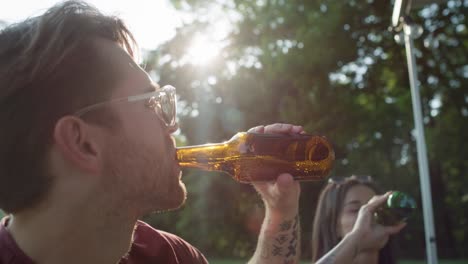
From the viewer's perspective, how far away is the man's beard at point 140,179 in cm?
164

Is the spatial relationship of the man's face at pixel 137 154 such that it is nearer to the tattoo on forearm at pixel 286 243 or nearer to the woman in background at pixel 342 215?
the tattoo on forearm at pixel 286 243

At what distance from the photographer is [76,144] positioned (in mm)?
1606

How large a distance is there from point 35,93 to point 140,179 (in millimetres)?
417

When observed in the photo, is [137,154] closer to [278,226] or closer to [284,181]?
[284,181]

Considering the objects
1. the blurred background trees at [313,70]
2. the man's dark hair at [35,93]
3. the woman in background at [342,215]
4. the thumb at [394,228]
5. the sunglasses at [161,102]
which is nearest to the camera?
the man's dark hair at [35,93]

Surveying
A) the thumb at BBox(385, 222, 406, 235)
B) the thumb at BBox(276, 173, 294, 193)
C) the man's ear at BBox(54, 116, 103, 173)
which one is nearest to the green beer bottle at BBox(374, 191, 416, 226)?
the thumb at BBox(385, 222, 406, 235)

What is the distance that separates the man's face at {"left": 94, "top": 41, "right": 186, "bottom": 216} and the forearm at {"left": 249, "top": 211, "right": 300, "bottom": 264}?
477 millimetres

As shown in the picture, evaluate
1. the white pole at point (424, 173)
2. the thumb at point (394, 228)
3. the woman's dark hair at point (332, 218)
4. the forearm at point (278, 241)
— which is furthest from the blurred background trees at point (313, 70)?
the forearm at point (278, 241)

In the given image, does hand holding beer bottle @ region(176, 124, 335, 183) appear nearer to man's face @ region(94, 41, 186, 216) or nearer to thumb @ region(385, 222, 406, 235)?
man's face @ region(94, 41, 186, 216)

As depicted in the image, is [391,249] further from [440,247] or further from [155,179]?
[440,247]

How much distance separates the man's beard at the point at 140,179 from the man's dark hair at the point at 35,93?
185 millimetres

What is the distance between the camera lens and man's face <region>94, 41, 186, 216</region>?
165cm

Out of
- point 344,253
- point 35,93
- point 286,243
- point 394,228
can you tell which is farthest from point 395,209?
point 35,93

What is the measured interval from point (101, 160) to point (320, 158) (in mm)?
829
